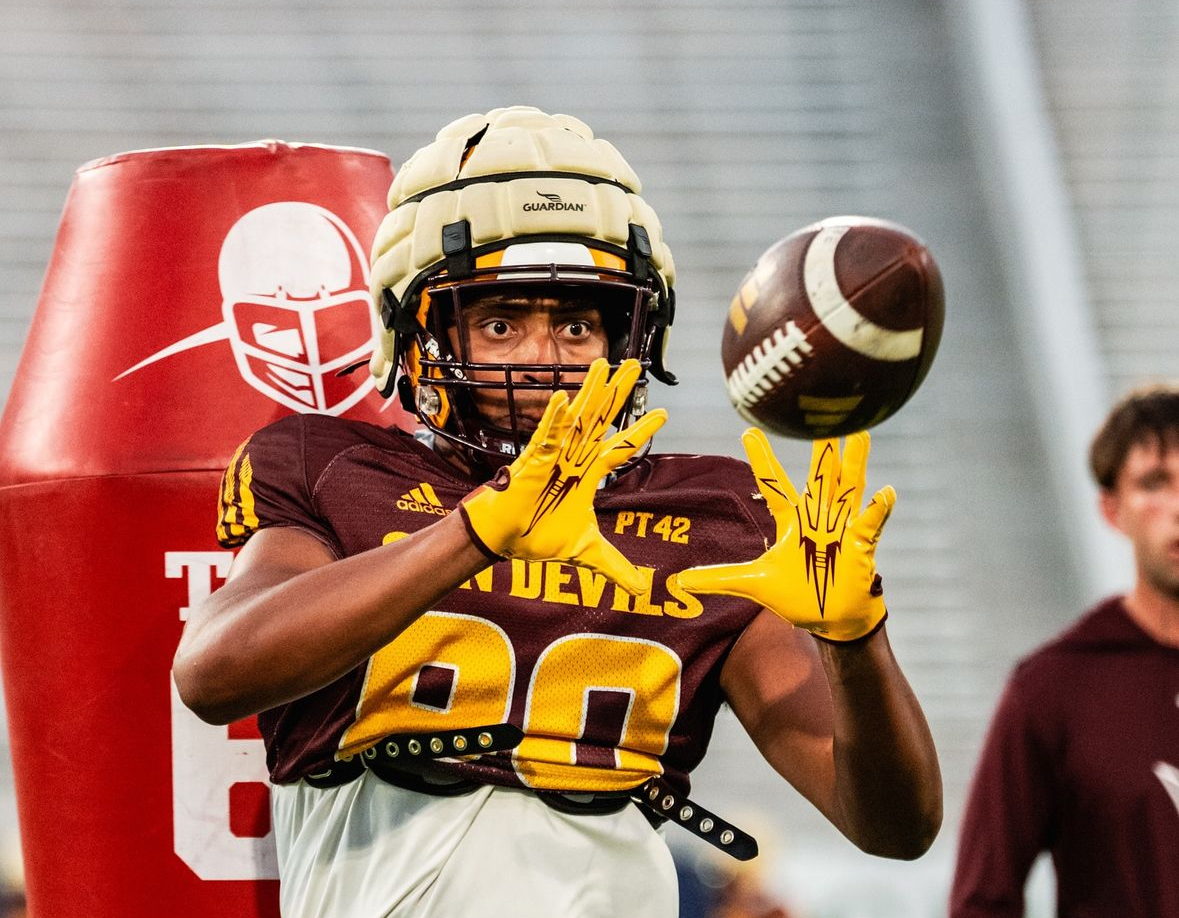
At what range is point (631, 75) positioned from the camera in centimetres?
677

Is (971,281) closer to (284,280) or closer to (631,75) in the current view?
(631,75)

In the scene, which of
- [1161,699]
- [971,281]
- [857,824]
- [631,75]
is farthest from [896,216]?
[857,824]

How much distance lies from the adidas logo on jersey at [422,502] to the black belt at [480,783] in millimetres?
251

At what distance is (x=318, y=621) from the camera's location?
1.58 metres

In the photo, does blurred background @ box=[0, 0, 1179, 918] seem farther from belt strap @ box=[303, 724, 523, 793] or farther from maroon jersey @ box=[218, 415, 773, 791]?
belt strap @ box=[303, 724, 523, 793]

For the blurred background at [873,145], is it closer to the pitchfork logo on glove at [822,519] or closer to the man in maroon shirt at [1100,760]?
the man in maroon shirt at [1100,760]

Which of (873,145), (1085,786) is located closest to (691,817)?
(1085,786)

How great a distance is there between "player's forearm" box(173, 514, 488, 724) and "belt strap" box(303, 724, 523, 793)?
0.63ft

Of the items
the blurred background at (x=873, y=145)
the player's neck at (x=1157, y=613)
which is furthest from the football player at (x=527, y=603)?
the blurred background at (x=873, y=145)

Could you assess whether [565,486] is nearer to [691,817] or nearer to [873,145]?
[691,817]

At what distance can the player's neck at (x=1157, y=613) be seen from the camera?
2.39 m

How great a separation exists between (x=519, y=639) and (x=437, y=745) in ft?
0.47

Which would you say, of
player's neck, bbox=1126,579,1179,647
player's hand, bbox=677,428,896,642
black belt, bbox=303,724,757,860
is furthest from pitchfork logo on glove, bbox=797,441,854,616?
player's neck, bbox=1126,579,1179,647

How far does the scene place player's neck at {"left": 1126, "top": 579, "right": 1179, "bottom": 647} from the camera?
7.83 ft
